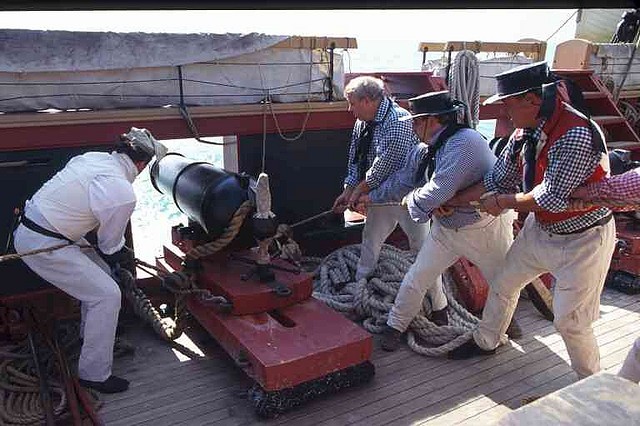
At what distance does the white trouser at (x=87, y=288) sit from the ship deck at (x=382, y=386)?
9.6 inches

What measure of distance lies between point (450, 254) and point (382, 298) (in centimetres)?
90

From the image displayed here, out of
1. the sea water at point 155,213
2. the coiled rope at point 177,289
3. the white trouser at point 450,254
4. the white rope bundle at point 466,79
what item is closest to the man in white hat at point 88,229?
the coiled rope at point 177,289

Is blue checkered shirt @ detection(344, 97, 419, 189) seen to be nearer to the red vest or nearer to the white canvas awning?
the white canvas awning

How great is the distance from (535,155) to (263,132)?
2.31 metres

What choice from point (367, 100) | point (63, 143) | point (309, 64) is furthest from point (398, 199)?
point (63, 143)

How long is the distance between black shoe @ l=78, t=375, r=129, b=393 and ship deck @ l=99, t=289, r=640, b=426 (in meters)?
0.04

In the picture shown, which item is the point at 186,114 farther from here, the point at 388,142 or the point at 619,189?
the point at 619,189

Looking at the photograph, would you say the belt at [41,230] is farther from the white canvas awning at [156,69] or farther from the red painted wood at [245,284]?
the white canvas awning at [156,69]

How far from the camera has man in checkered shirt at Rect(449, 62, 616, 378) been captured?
8.14 ft

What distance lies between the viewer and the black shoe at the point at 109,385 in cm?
314

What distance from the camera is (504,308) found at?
3223mm

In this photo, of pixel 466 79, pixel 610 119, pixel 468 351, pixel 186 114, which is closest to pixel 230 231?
pixel 186 114

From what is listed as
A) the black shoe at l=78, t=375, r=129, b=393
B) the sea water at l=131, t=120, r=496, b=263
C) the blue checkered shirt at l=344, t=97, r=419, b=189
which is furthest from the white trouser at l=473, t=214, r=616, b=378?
the sea water at l=131, t=120, r=496, b=263

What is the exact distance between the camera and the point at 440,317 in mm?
3842
